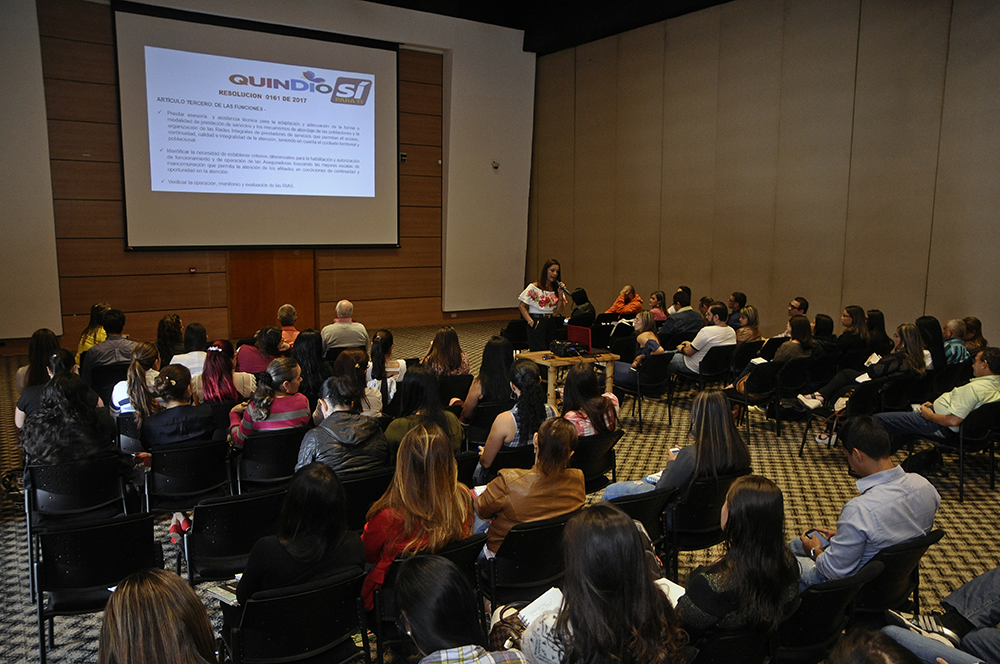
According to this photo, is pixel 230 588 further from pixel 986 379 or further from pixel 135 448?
pixel 986 379

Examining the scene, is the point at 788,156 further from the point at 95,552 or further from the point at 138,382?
the point at 95,552

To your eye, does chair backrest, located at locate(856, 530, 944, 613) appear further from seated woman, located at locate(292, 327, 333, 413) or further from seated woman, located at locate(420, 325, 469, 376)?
seated woman, located at locate(292, 327, 333, 413)

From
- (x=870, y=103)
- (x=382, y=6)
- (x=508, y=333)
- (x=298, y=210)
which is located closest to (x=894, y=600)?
(x=508, y=333)

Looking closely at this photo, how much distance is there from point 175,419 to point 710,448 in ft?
9.74

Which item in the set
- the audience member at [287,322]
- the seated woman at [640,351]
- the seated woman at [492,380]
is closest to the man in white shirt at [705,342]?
the seated woman at [640,351]

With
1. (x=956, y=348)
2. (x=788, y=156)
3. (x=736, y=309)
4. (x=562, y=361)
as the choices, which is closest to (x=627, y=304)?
(x=736, y=309)

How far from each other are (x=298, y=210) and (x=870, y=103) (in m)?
8.50

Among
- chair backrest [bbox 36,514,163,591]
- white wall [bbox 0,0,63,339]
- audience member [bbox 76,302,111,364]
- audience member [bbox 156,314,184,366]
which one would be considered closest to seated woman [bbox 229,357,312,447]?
chair backrest [bbox 36,514,163,591]

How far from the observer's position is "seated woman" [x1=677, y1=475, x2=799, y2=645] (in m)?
2.32

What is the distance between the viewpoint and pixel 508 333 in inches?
368

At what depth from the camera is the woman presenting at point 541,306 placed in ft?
27.6

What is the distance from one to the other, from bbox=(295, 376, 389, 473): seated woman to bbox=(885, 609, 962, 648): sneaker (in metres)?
2.38

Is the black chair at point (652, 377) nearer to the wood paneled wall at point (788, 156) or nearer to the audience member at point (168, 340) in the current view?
the wood paneled wall at point (788, 156)

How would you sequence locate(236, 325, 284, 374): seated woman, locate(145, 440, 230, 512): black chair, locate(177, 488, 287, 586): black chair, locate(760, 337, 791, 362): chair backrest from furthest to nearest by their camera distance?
locate(760, 337, 791, 362): chair backrest < locate(236, 325, 284, 374): seated woman < locate(145, 440, 230, 512): black chair < locate(177, 488, 287, 586): black chair
